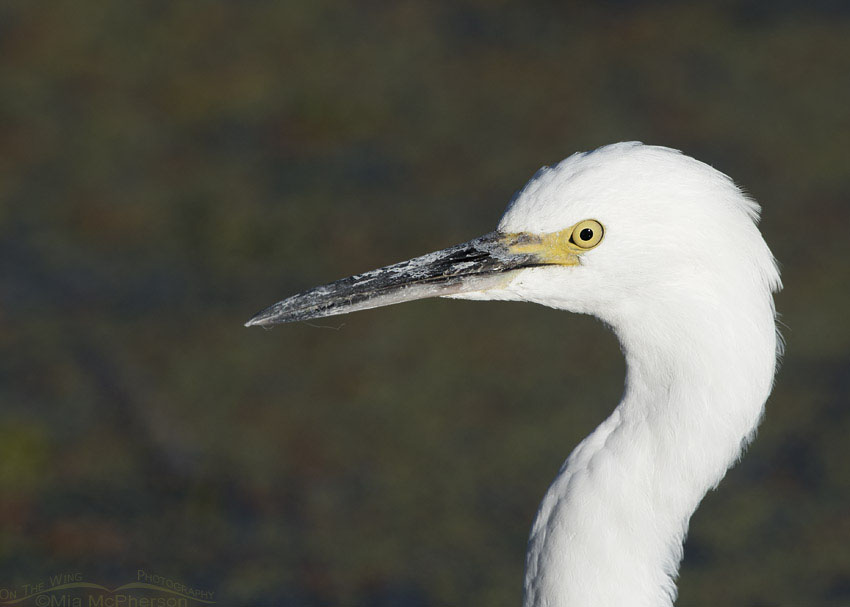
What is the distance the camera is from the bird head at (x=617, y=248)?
2449mm

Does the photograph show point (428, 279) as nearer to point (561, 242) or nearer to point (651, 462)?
point (561, 242)

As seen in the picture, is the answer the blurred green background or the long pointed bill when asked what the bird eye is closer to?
the long pointed bill

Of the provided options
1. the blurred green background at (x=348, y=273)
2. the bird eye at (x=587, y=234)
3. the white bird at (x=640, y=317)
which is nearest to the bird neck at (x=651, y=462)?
the white bird at (x=640, y=317)


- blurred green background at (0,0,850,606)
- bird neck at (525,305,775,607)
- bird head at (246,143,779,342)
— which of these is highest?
blurred green background at (0,0,850,606)

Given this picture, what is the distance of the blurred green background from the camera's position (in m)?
4.98

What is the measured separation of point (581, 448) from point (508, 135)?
16.4 ft

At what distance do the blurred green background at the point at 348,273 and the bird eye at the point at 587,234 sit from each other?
8.52ft

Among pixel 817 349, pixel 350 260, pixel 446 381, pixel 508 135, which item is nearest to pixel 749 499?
pixel 817 349

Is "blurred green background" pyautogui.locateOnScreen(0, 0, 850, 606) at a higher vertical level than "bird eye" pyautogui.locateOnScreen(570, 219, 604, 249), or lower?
higher

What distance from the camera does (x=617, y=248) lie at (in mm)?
2535

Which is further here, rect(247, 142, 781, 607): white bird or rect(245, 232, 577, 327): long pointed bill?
rect(245, 232, 577, 327): long pointed bill

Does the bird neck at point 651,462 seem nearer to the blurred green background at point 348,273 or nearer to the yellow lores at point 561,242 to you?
the yellow lores at point 561,242

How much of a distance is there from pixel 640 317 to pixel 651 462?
355 millimetres

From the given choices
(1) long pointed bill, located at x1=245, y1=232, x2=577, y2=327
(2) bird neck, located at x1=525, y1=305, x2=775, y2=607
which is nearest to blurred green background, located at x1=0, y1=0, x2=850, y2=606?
(2) bird neck, located at x1=525, y1=305, x2=775, y2=607
